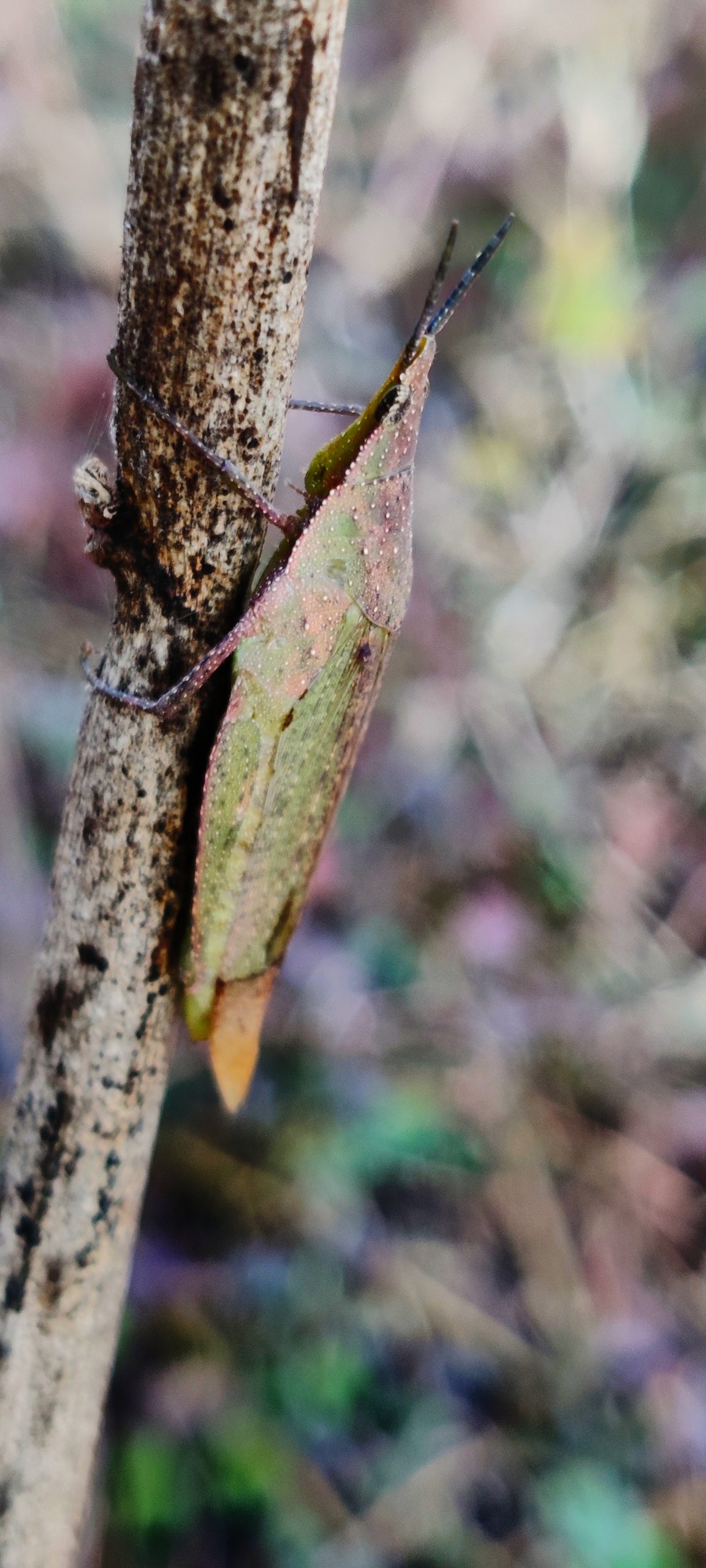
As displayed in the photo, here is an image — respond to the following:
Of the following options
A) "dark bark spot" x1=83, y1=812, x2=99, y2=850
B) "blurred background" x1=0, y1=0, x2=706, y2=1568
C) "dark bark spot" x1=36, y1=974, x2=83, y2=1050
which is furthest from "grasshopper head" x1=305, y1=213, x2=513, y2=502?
"blurred background" x1=0, y1=0, x2=706, y2=1568

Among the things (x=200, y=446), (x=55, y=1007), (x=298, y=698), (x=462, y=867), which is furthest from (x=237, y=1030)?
(x=462, y=867)

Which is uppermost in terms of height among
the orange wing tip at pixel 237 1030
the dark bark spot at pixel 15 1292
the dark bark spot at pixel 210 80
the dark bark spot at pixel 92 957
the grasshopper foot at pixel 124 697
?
the dark bark spot at pixel 210 80

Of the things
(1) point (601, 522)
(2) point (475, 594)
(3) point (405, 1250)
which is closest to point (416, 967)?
(3) point (405, 1250)

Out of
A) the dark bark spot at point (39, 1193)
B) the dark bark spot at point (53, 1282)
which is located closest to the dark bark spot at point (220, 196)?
the dark bark spot at point (39, 1193)

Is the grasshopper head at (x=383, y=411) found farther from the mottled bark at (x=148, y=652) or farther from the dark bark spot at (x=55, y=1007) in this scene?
the dark bark spot at (x=55, y=1007)

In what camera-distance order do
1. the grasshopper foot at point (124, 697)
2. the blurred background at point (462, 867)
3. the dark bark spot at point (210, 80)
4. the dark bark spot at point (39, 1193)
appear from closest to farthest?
the dark bark spot at point (210, 80) → the grasshopper foot at point (124, 697) → the dark bark spot at point (39, 1193) → the blurred background at point (462, 867)

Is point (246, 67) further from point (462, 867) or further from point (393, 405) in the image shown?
point (462, 867)

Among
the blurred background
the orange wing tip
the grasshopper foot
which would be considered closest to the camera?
the grasshopper foot

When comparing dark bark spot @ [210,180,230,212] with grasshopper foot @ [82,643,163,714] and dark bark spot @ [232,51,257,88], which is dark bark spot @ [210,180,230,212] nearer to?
dark bark spot @ [232,51,257,88]
